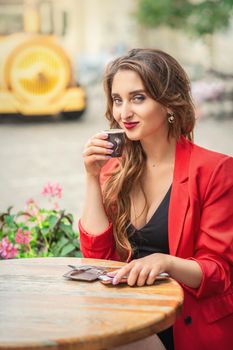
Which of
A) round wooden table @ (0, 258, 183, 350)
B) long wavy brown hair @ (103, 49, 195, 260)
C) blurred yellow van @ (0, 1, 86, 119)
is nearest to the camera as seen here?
round wooden table @ (0, 258, 183, 350)

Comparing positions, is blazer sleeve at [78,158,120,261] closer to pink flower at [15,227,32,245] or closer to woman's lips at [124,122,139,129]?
woman's lips at [124,122,139,129]

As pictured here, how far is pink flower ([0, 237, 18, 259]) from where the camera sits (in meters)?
3.04

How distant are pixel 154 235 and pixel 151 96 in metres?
0.44

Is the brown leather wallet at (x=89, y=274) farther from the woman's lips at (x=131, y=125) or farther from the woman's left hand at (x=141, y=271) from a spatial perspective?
the woman's lips at (x=131, y=125)

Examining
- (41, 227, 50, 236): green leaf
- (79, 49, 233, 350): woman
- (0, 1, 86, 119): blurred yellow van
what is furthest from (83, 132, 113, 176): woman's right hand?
(0, 1, 86, 119): blurred yellow van

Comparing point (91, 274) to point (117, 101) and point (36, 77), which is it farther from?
point (36, 77)

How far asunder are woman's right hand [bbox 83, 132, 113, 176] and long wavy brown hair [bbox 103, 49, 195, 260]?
146 millimetres

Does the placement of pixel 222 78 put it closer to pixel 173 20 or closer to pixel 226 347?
pixel 173 20

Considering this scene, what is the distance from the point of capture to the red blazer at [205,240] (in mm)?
2146

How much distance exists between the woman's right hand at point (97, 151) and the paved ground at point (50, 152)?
365 centimetres

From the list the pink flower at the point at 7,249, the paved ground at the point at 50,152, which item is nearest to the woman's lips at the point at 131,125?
the pink flower at the point at 7,249

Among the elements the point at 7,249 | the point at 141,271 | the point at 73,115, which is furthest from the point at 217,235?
the point at 73,115

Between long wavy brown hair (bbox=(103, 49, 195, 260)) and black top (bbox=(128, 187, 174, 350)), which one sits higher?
long wavy brown hair (bbox=(103, 49, 195, 260))

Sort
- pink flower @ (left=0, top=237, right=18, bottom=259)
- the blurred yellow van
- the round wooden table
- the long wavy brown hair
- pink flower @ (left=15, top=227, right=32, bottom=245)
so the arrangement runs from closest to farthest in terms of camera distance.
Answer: the round wooden table < the long wavy brown hair < pink flower @ (left=0, top=237, right=18, bottom=259) < pink flower @ (left=15, top=227, right=32, bottom=245) < the blurred yellow van
